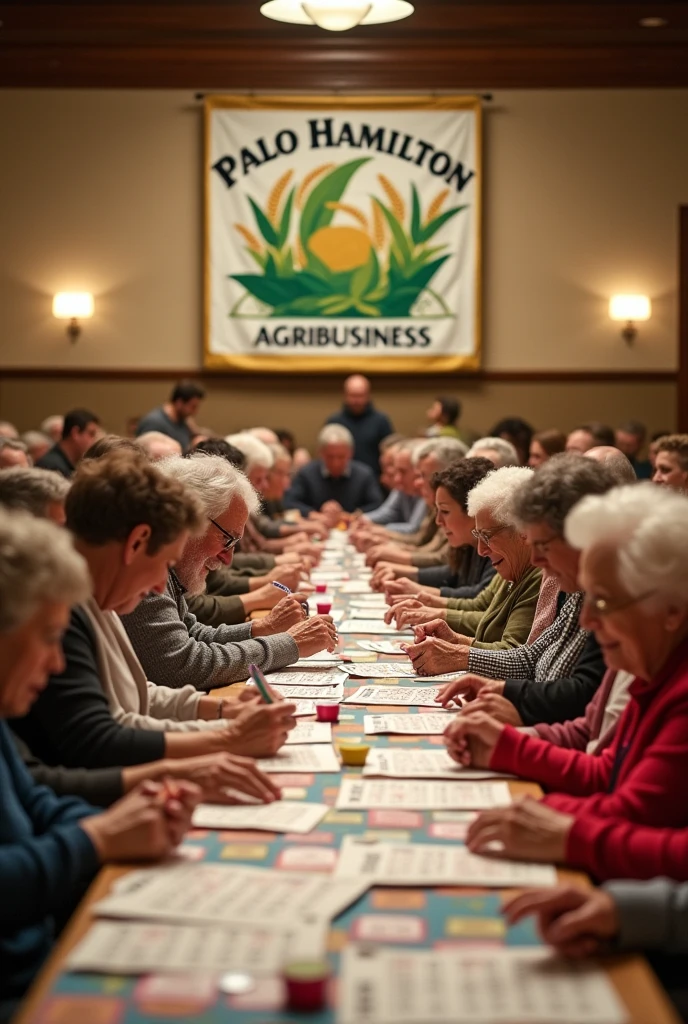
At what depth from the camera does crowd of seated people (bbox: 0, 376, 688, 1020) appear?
1.89m

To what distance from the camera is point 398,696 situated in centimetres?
325

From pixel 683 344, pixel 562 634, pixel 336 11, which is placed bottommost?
pixel 562 634

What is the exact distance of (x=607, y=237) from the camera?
1080 cm

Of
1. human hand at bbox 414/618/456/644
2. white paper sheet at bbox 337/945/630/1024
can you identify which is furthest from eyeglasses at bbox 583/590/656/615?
human hand at bbox 414/618/456/644

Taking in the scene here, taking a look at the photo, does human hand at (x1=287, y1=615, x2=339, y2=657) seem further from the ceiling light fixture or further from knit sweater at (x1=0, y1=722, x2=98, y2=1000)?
the ceiling light fixture

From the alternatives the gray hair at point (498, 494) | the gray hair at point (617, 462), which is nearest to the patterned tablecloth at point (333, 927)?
the gray hair at point (498, 494)

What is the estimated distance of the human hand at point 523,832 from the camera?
2029mm

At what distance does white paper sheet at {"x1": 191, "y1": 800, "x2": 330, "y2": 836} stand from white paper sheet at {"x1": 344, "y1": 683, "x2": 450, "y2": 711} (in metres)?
0.86

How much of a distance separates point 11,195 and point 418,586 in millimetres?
7189

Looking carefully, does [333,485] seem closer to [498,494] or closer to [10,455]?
[10,455]

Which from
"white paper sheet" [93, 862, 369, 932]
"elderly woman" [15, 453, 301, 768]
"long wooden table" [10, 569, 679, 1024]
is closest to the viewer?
"long wooden table" [10, 569, 679, 1024]

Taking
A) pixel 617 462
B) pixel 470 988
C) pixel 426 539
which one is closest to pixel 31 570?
pixel 470 988

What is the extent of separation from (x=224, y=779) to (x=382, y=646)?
5.48 ft

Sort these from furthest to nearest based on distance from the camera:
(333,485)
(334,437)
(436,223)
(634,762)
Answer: (436,223), (333,485), (334,437), (634,762)
